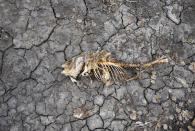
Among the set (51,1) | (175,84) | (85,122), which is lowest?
(85,122)

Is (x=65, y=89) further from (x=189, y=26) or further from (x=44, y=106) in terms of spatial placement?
(x=189, y=26)

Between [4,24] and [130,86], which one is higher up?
[4,24]

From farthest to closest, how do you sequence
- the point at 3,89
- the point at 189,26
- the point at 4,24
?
the point at 189,26
the point at 4,24
the point at 3,89

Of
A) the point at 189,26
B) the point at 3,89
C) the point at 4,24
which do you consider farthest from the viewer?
the point at 189,26

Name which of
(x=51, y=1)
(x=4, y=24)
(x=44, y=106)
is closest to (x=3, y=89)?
(x=44, y=106)

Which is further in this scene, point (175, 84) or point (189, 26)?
point (189, 26)

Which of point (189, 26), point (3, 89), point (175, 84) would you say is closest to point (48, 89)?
point (3, 89)

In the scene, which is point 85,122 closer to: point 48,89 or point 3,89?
point 48,89
